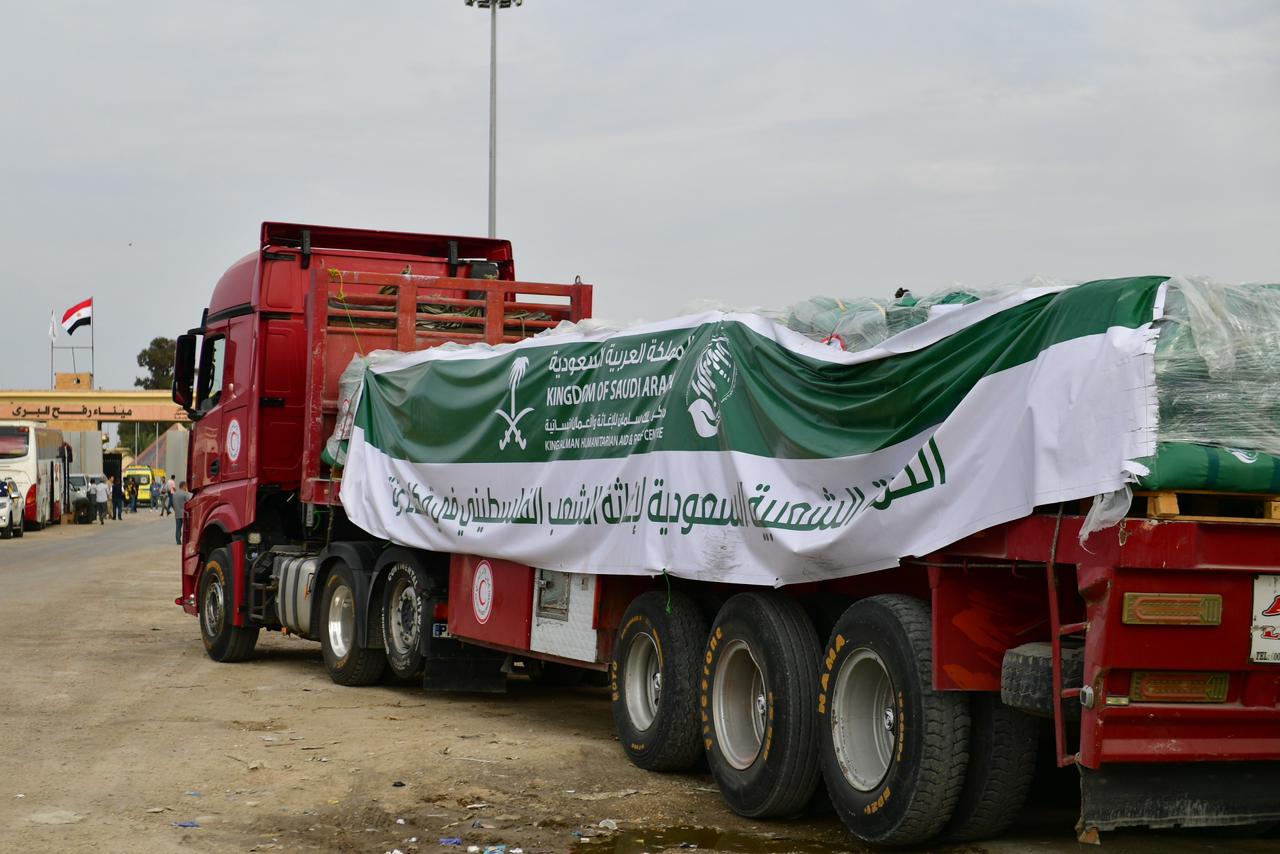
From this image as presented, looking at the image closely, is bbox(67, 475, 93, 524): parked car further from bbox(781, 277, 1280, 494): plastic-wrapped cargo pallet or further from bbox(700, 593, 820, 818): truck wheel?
bbox(781, 277, 1280, 494): plastic-wrapped cargo pallet

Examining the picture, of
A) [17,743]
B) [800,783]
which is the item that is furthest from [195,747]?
[800,783]

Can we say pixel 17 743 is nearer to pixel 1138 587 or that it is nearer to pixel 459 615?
pixel 459 615

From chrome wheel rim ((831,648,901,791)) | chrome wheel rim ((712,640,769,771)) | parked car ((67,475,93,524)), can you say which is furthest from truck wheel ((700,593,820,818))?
parked car ((67,475,93,524))

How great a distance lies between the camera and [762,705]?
7.79 m

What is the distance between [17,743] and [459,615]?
3.16 meters

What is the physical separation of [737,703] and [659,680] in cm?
79

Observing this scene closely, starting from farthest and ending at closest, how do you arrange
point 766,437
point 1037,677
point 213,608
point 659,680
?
point 213,608 → point 659,680 → point 766,437 → point 1037,677

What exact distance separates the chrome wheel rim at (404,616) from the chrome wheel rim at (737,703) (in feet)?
14.3

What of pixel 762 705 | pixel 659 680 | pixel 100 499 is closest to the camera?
pixel 762 705

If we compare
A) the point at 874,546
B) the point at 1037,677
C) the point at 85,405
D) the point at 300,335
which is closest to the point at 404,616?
the point at 300,335

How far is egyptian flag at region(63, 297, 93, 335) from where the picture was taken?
7944 cm

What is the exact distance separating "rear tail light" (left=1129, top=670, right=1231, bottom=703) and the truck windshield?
4548cm

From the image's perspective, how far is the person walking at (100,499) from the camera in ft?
191

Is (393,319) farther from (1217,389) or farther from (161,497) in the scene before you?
(161,497)
